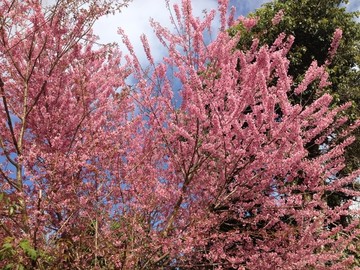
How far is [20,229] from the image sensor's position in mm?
4691

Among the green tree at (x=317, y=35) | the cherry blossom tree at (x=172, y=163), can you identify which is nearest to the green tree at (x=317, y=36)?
the green tree at (x=317, y=35)

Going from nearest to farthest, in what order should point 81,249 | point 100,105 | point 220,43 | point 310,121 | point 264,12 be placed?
point 81,249 < point 220,43 < point 310,121 < point 100,105 < point 264,12

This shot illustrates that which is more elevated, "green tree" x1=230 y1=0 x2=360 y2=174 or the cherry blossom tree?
"green tree" x1=230 y1=0 x2=360 y2=174

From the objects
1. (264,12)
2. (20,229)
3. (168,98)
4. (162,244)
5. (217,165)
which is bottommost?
(162,244)

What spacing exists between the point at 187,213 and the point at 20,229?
7.76 ft

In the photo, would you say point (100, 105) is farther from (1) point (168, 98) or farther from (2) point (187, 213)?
(2) point (187, 213)

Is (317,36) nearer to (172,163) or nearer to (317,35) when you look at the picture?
(317,35)

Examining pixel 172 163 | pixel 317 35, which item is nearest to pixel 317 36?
pixel 317 35

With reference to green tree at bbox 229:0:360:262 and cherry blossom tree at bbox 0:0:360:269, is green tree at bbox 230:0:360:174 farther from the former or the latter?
cherry blossom tree at bbox 0:0:360:269

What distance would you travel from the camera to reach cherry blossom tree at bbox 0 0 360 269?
4926 mm

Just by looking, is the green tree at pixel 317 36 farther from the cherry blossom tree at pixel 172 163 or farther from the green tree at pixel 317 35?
the cherry blossom tree at pixel 172 163

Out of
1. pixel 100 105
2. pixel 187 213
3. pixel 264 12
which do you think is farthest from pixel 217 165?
pixel 264 12

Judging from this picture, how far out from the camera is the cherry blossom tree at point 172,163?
4926 mm

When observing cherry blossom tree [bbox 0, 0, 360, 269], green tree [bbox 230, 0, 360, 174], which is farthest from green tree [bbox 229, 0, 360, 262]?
cherry blossom tree [bbox 0, 0, 360, 269]
